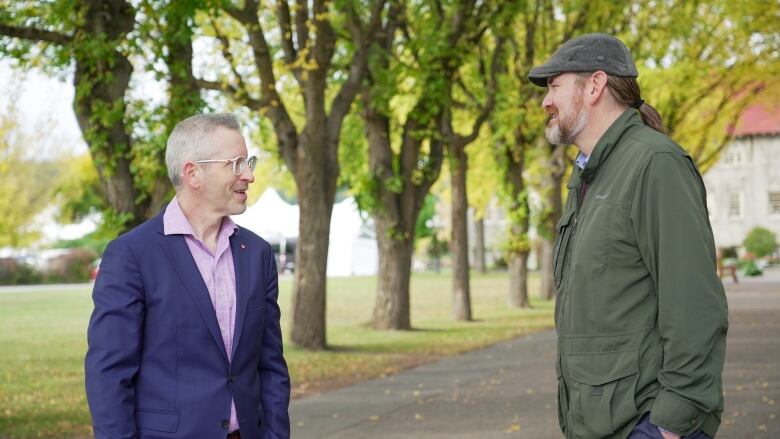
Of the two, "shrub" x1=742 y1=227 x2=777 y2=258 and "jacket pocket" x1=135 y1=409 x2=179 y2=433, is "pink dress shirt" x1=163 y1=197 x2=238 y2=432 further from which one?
"shrub" x1=742 y1=227 x2=777 y2=258

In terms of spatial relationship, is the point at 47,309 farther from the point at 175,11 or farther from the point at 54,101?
the point at 175,11

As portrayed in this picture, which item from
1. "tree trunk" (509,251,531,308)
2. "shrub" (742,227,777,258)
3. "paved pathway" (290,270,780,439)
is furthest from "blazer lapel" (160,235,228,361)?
"shrub" (742,227,777,258)

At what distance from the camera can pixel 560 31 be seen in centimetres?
2925

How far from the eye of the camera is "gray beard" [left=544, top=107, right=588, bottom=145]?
369cm

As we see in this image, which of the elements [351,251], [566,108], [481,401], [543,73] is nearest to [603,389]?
[566,108]

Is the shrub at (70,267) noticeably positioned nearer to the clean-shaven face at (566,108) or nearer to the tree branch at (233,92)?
the tree branch at (233,92)

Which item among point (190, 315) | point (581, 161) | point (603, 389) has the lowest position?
point (603, 389)

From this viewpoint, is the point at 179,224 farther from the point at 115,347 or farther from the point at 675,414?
the point at 675,414

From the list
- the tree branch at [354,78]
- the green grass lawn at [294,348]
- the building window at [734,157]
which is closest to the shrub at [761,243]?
the building window at [734,157]

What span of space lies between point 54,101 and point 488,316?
558 inches

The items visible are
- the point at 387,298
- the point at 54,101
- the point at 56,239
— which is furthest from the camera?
the point at 56,239

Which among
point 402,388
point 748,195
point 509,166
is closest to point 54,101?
point 402,388

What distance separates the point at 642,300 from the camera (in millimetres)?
3402

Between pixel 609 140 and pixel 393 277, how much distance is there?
18.7m
